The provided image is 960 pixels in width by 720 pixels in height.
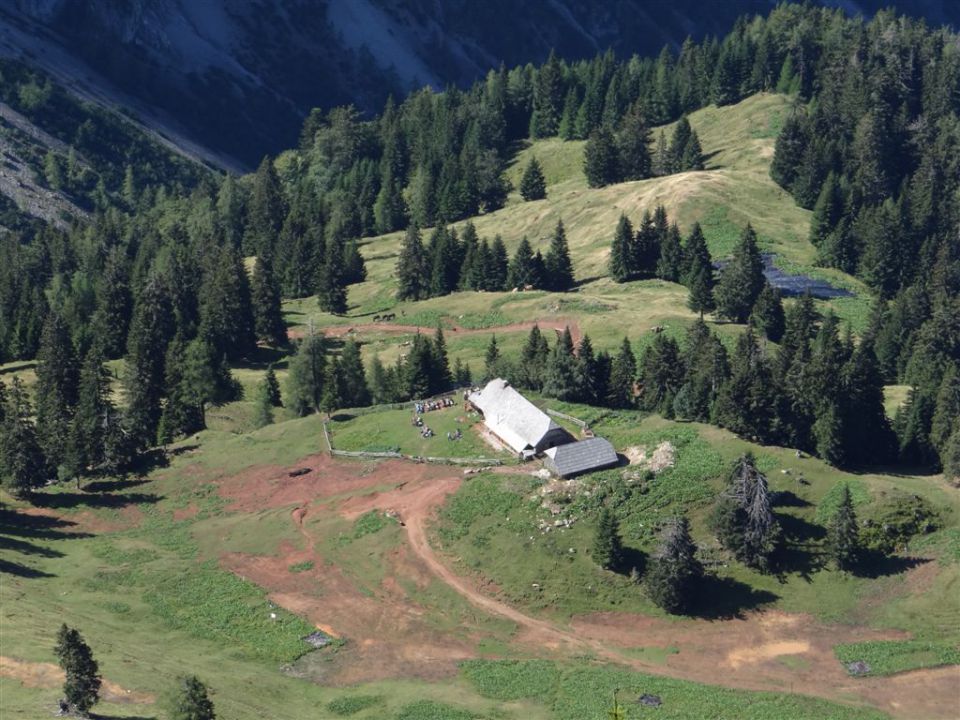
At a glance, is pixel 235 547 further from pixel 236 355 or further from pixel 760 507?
pixel 236 355

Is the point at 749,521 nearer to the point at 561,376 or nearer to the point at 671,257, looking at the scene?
the point at 561,376

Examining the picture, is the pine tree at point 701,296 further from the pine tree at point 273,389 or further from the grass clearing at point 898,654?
the grass clearing at point 898,654

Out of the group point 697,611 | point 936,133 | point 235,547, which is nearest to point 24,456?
point 235,547

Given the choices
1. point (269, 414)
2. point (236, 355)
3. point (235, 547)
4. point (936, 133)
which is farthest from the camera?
point (936, 133)

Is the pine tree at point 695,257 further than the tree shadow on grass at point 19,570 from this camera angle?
Yes

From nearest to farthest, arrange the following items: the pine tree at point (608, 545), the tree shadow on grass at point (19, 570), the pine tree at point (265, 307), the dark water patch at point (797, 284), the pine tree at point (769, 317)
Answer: the pine tree at point (608, 545), the tree shadow on grass at point (19, 570), the pine tree at point (769, 317), the dark water patch at point (797, 284), the pine tree at point (265, 307)

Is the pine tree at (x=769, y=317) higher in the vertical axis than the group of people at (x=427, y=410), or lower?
higher

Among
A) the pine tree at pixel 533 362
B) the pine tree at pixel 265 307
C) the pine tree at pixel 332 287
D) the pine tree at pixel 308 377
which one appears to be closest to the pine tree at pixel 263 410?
the pine tree at pixel 308 377

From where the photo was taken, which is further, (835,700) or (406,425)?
(406,425)
